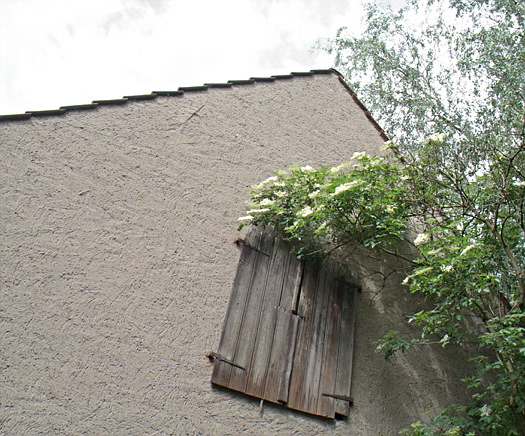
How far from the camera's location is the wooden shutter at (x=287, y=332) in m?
4.20

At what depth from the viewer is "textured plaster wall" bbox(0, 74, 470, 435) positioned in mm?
3584

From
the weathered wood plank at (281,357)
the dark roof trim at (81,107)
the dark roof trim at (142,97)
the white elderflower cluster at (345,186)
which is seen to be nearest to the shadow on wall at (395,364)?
the weathered wood plank at (281,357)

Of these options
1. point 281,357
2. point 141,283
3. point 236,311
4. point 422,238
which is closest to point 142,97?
point 141,283

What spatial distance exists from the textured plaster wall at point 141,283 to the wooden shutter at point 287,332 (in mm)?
118

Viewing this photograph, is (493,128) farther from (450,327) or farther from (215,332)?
(215,332)

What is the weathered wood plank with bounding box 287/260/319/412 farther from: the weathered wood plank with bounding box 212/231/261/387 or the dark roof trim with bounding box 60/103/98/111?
the dark roof trim with bounding box 60/103/98/111

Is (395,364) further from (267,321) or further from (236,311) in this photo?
(236,311)

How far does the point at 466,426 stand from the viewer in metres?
4.49

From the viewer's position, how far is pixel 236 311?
4.36 metres

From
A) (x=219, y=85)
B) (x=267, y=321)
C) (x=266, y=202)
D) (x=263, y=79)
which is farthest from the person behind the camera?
(x=263, y=79)

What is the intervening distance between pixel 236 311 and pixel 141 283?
809mm

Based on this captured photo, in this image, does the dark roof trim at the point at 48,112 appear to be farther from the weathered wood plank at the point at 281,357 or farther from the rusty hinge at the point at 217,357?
the weathered wood plank at the point at 281,357

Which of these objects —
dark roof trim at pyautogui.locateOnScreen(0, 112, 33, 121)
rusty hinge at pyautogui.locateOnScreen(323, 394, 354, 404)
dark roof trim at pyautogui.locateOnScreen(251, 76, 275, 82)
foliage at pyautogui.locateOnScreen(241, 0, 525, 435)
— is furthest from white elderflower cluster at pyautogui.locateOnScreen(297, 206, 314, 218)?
dark roof trim at pyautogui.locateOnScreen(0, 112, 33, 121)

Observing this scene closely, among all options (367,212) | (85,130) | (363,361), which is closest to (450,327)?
(363,361)
